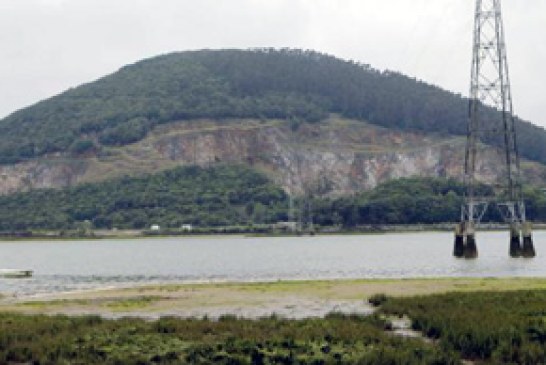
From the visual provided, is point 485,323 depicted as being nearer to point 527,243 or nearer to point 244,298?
point 244,298

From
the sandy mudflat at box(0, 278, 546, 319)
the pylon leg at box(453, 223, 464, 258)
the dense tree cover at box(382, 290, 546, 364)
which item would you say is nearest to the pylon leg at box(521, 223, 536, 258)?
the pylon leg at box(453, 223, 464, 258)

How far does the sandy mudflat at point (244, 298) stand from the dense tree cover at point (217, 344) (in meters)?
7.15

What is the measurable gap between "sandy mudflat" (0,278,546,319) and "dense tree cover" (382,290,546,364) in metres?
4.05

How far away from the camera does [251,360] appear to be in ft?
86.8

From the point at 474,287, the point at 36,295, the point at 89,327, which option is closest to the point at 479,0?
the point at 474,287

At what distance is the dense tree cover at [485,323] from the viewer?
2681 centimetres

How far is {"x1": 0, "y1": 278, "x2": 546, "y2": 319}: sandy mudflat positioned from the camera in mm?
41938

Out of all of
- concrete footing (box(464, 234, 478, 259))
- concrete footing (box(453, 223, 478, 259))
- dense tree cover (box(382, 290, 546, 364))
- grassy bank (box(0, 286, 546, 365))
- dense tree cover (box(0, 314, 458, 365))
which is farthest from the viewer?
concrete footing (box(453, 223, 478, 259))

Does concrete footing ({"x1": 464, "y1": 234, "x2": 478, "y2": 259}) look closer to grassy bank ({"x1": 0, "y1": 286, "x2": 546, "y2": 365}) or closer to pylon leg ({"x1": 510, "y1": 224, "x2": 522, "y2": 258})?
pylon leg ({"x1": 510, "y1": 224, "x2": 522, "y2": 258})

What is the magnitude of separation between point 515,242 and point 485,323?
67.8 m

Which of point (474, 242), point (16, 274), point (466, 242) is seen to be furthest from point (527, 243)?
point (16, 274)

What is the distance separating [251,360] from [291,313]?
44.4ft

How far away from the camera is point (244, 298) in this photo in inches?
1937

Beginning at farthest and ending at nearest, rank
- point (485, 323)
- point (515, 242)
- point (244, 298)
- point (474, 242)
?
point (515, 242) → point (474, 242) → point (244, 298) → point (485, 323)
